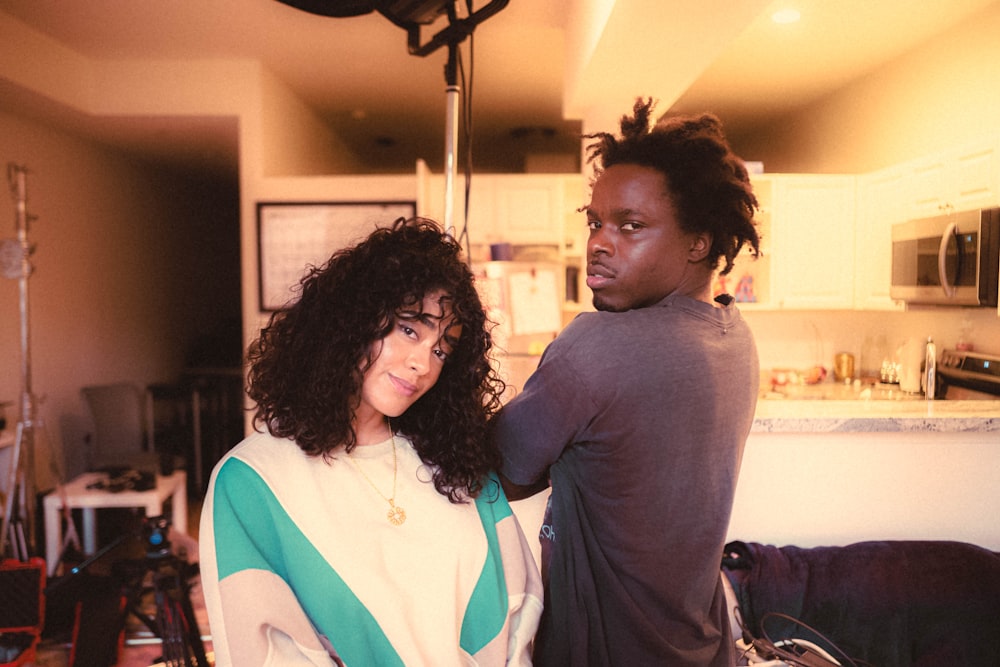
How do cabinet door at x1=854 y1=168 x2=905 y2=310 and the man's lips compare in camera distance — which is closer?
the man's lips

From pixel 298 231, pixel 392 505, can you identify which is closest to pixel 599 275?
pixel 392 505

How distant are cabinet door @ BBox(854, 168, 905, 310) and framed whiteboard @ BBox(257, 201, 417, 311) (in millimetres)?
2743

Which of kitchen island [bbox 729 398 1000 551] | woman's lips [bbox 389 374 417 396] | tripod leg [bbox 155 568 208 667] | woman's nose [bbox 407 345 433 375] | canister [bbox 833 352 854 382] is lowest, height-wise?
tripod leg [bbox 155 568 208 667]

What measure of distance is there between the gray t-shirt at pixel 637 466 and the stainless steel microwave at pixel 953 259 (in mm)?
2094

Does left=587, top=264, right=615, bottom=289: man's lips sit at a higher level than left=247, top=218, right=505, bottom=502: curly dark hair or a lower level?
higher

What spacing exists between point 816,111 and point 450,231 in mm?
4101

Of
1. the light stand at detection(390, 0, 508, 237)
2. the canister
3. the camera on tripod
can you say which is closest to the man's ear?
the light stand at detection(390, 0, 508, 237)

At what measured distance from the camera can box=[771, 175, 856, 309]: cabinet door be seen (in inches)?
151

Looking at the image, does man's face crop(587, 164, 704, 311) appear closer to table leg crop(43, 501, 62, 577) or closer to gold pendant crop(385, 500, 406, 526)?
gold pendant crop(385, 500, 406, 526)

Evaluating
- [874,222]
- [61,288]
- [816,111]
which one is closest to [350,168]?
[61,288]

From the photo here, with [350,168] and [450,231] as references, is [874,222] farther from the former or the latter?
[350,168]

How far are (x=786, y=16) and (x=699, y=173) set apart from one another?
253 cm

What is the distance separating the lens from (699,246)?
1.05 meters

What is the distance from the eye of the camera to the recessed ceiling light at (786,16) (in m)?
2.89
